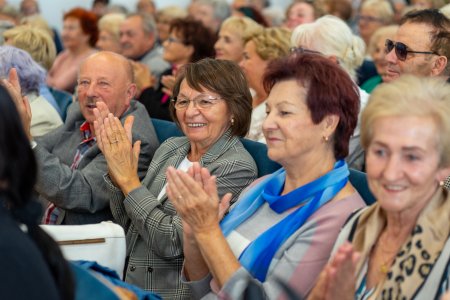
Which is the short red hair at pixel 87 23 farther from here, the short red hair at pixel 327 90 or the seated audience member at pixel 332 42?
the short red hair at pixel 327 90

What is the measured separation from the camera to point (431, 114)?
6.51 feet

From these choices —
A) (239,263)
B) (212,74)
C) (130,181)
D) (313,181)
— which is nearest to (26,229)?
(239,263)

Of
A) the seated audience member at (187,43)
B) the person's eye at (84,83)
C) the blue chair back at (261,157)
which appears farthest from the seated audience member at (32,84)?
the seated audience member at (187,43)

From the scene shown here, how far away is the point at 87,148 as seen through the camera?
355 centimetres

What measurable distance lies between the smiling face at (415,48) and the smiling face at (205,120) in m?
0.86

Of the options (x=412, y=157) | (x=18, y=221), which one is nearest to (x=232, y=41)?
(x=412, y=157)

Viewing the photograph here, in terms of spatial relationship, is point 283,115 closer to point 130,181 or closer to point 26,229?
point 130,181

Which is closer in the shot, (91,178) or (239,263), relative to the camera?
(239,263)

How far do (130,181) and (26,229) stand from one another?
128cm

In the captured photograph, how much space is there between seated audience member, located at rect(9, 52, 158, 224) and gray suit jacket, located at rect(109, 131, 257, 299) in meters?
0.22

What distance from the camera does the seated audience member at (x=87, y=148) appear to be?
317 centimetres

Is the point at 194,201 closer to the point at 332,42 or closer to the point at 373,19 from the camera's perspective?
the point at 332,42

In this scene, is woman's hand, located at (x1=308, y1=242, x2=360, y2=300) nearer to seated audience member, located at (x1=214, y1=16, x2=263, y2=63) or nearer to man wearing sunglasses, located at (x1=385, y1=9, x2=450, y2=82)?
man wearing sunglasses, located at (x1=385, y1=9, x2=450, y2=82)

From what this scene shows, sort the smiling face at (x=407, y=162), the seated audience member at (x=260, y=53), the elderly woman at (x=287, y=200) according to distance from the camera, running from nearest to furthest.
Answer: the smiling face at (x=407, y=162) → the elderly woman at (x=287, y=200) → the seated audience member at (x=260, y=53)
